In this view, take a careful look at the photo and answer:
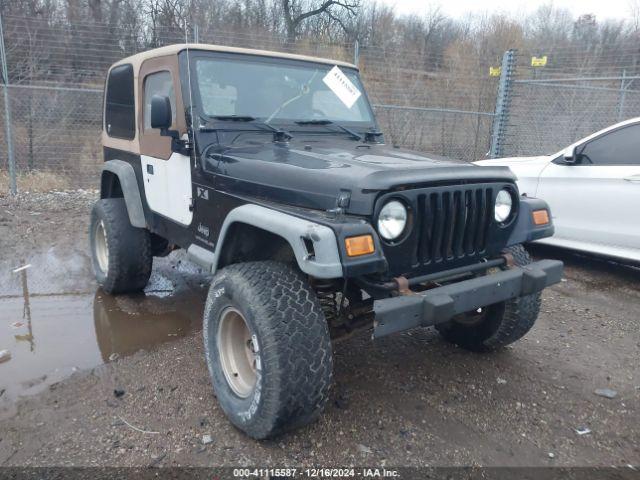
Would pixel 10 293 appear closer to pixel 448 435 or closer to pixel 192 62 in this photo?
pixel 192 62

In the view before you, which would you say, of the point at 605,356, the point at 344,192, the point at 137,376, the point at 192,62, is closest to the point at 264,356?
the point at 344,192

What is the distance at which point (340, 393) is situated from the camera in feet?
10.2

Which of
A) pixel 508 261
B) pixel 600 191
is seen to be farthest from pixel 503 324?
pixel 600 191

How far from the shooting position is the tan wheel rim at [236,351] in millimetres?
2863

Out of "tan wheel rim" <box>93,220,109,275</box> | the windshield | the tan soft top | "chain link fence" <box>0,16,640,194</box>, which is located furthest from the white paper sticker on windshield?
"chain link fence" <box>0,16,640,194</box>

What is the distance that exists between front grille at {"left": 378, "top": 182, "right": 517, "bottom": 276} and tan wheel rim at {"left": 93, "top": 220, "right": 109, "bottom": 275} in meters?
→ 3.32

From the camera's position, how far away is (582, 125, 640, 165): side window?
5.10 metres

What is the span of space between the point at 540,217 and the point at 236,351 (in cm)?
198

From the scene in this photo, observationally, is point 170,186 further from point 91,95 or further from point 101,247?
point 91,95

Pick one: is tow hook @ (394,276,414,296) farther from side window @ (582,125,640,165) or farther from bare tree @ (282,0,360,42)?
bare tree @ (282,0,360,42)

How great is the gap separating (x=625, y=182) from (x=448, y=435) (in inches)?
142

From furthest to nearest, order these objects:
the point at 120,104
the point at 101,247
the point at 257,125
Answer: the point at 101,247 < the point at 120,104 < the point at 257,125

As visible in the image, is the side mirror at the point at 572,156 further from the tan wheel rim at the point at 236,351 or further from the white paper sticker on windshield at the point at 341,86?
the tan wheel rim at the point at 236,351

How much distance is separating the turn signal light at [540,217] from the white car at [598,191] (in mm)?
2317
